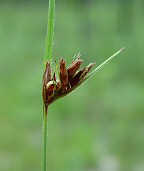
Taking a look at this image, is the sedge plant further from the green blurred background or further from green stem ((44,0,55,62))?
the green blurred background

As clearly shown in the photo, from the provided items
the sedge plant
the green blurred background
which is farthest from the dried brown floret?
the green blurred background

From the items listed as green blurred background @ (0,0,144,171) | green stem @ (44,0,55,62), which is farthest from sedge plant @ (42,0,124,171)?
green blurred background @ (0,0,144,171)

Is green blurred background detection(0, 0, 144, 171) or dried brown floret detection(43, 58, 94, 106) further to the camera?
green blurred background detection(0, 0, 144, 171)

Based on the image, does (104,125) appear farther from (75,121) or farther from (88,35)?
(88,35)

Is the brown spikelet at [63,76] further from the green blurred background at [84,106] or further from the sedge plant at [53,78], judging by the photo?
the green blurred background at [84,106]

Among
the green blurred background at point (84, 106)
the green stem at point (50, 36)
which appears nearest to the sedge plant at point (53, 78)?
the green stem at point (50, 36)

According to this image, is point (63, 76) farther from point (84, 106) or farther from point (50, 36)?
point (84, 106)

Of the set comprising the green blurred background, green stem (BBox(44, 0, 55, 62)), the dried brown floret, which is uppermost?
the green blurred background

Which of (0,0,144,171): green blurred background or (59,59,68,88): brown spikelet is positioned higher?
(0,0,144,171): green blurred background

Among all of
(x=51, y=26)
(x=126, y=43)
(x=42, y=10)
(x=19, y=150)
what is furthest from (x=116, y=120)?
(x=42, y=10)

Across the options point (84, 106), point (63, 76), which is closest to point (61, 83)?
point (63, 76)
